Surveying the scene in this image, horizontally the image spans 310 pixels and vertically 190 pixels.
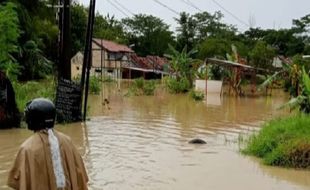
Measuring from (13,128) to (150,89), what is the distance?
21.0 m

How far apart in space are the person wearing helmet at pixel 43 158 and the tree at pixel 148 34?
230ft

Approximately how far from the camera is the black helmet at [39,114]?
3.88 metres

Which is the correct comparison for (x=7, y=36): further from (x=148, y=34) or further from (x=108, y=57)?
(x=148, y=34)

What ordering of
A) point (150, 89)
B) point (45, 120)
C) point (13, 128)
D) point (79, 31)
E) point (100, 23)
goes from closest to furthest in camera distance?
point (45, 120) < point (13, 128) < point (150, 89) < point (79, 31) < point (100, 23)

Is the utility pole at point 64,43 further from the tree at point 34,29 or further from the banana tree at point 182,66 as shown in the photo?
the banana tree at point 182,66

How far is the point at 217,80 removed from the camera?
40594 millimetres

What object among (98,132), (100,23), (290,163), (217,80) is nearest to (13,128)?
(98,132)

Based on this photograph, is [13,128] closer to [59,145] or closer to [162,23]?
[59,145]

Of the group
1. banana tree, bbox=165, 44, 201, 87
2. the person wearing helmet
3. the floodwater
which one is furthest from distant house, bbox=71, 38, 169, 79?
the person wearing helmet

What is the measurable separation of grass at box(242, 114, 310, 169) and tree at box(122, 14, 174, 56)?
6092 cm

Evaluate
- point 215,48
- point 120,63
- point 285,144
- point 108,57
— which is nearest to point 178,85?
point 215,48

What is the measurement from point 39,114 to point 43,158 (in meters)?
0.30

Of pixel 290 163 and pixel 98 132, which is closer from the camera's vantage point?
pixel 290 163

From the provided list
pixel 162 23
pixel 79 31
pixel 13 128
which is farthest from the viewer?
pixel 162 23
